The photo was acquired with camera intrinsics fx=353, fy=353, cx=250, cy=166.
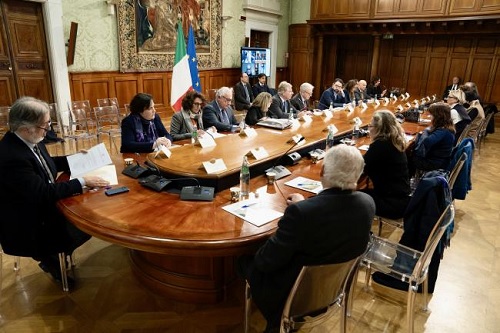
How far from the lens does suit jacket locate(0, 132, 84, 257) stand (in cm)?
200

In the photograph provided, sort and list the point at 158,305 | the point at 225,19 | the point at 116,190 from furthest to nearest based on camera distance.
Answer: the point at 225,19 → the point at 158,305 → the point at 116,190

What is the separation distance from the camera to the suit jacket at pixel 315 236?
4.77 ft

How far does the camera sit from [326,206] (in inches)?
57.8

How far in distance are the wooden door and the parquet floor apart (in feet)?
13.9

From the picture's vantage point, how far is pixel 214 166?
232 centimetres

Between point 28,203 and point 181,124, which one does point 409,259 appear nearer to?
point 28,203

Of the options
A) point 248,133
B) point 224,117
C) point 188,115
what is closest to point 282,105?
point 224,117

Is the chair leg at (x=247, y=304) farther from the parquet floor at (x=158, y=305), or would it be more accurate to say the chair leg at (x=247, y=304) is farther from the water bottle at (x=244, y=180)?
the water bottle at (x=244, y=180)

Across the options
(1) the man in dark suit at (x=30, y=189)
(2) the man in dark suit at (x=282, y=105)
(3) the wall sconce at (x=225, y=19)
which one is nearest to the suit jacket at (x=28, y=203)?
(1) the man in dark suit at (x=30, y=189)

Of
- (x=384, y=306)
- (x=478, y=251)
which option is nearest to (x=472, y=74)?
(x=478, y=251)

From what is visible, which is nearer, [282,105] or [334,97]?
[282,105]

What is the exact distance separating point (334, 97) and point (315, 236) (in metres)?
6.10

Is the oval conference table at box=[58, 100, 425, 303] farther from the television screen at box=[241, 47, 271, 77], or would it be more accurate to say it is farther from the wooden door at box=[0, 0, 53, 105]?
the television screen at box=[241, 47, 271, 77]

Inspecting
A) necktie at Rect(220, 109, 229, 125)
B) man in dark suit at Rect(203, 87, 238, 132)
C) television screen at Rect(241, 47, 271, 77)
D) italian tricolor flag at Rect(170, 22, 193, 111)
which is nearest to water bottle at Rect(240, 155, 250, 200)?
man in dark suit at Rect(203, 87, 238, 132)
